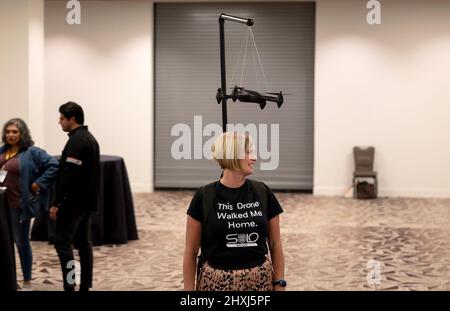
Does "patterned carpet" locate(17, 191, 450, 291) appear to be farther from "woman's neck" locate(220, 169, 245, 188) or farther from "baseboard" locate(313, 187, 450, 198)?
"woman's neck" locate(220, 169, 245, 188)

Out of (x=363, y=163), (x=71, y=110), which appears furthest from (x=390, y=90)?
(x=71, y=110)

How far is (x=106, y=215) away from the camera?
7645 mm

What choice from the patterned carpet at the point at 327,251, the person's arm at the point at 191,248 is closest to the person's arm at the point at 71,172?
the patterned carpet at the point at 327,251

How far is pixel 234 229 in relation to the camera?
2.94 m

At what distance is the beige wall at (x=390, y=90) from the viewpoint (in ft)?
37.7

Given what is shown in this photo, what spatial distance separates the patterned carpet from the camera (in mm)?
6203

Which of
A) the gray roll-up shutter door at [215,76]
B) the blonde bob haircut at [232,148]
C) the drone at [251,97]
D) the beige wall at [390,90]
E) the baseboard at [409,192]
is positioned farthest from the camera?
the gray roll-up shutter door at [215,76]

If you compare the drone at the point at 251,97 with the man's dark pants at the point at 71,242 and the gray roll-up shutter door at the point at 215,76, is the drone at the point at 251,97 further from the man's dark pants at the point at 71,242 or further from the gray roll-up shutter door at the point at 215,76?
the gray roll-up shutter door at the point at 215,76

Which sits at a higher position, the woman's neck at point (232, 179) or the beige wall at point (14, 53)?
the beige wall at point (14, 53)

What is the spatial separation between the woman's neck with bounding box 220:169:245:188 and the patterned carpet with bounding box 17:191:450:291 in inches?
123

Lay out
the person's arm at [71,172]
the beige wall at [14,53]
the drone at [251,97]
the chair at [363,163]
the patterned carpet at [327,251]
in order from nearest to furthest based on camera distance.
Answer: the drone at [251,97] → the person's arm at [71,172] → the patterned carpet at [327,251] → the beige wall at [14,53] → the chair at [363,163]

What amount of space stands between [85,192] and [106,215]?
7.99 ft

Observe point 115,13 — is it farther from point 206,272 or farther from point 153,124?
point 206,272
